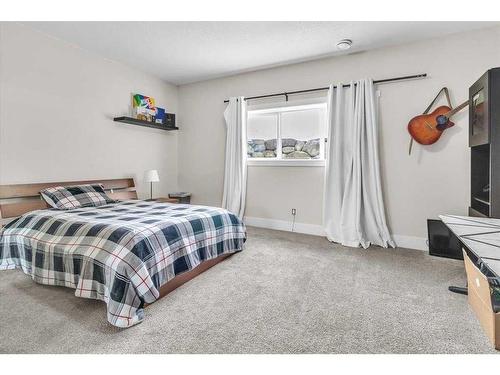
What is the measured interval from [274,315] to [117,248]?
1.14m

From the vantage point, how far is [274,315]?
5.71 feet

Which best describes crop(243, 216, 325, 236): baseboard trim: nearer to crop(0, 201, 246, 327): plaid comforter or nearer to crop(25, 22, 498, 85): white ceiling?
crop(0, 201, 246, 327): plaid comforter

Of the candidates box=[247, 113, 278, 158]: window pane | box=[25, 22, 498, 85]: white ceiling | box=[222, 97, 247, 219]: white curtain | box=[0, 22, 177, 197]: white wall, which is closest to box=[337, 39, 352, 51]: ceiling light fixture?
box=[25, 22, 498, 85]: white ceiling

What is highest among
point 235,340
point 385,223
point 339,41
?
point 339,41

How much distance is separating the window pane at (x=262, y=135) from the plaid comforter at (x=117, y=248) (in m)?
1.73

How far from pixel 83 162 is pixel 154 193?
4.12ft

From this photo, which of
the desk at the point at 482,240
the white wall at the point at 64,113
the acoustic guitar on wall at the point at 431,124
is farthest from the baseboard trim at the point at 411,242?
the white wall at the point at 64,113

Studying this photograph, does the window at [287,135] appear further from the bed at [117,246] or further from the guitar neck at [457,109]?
the bed at [117,246]

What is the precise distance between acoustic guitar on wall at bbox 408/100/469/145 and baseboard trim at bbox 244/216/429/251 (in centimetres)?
116

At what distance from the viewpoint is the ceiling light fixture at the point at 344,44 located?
304 cm

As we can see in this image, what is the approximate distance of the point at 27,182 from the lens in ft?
9.43
